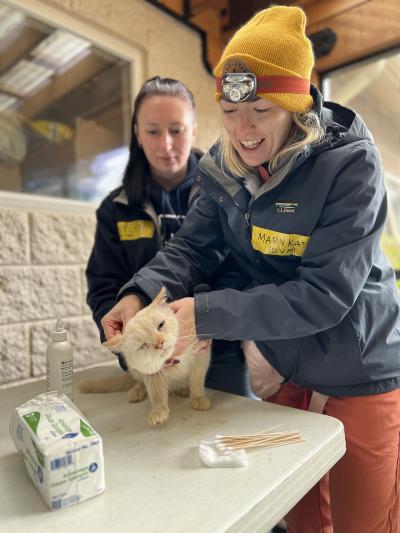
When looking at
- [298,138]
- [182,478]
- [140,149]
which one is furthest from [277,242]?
[140,149]

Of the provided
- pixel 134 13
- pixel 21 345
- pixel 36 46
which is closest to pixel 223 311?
pixel 21 345

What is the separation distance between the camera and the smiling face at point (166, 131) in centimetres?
108

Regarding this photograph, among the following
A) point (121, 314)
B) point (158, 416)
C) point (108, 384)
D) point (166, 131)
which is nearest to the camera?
point (158, 416)

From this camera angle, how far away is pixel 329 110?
0.84m

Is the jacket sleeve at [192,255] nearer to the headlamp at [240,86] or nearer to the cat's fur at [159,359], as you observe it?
the cat's fur at [159,359]

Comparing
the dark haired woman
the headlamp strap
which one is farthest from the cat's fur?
the headlamp strap

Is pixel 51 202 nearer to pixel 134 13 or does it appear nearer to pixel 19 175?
pixel 19 175

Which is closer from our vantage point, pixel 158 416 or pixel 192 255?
pixel 158 416

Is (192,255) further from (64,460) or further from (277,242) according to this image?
(64,460)

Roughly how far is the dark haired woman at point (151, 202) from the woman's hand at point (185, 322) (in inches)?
10.3

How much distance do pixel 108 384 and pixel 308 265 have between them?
577mm

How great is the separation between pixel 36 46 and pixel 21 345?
3.28 feet

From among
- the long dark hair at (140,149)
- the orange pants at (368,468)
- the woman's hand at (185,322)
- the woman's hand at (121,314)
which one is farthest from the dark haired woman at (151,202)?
the orange pants at (368,468)

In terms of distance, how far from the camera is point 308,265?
0.73 meters
